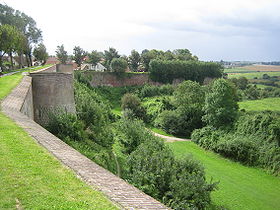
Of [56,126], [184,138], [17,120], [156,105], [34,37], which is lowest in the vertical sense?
[184,138]

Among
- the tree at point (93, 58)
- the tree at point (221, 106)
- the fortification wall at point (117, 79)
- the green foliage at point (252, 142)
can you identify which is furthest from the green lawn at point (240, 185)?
the tree at point (93, 58)

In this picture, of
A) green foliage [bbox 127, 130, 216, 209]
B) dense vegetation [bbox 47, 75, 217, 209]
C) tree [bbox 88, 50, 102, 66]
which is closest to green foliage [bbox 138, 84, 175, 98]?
tree [bbox 88, 50, 102, 66]

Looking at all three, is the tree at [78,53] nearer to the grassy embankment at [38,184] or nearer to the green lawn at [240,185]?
the green lawn at [240,185]

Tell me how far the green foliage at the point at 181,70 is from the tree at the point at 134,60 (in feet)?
34.7

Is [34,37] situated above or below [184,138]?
above

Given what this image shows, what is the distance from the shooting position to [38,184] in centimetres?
556

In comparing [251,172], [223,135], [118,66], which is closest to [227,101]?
[223,135]

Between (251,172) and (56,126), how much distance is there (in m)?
23.5

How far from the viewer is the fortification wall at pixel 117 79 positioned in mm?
65188

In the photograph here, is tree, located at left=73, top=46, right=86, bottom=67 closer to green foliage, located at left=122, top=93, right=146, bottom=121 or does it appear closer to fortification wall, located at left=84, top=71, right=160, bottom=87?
fortification wall, located at left=84, top=71, right=160, bottom=87

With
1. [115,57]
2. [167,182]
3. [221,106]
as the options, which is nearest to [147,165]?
[167,182]

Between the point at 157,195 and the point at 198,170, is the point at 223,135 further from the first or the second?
the point at 157,195

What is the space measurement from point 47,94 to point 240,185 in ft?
64.8

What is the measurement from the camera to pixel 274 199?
23703mm
